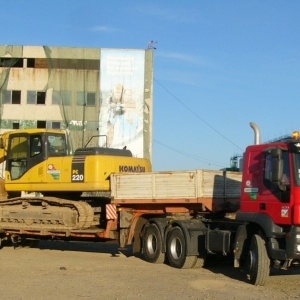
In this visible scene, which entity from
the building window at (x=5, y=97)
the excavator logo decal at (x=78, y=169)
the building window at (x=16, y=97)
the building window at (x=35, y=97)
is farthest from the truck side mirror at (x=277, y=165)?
the building window at (x=5, y=97)

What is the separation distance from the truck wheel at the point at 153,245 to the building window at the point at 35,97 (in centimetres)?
3892

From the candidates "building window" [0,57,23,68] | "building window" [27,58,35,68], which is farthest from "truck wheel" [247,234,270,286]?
"building window" [0,57,23,68]

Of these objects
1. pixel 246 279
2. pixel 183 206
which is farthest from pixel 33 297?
pixel 183 206

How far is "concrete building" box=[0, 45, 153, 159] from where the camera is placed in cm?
5094

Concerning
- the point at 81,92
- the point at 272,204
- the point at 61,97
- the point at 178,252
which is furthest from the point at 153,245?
the point at 61,97

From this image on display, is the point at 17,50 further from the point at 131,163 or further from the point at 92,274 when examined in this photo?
the point at 92,274

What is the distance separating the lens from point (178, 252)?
49.1 ft

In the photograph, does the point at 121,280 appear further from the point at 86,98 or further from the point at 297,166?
the point at 86,98

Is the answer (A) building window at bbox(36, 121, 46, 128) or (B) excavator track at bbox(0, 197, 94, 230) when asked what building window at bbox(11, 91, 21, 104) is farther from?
(B) excavator track at bbox(0, 197, 94, 230)

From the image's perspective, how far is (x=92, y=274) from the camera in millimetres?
13320

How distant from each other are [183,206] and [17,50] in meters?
40.6

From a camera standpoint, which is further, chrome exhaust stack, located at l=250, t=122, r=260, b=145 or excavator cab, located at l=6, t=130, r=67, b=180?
excavator cab, located at l=6, t=130, r=67, b=180

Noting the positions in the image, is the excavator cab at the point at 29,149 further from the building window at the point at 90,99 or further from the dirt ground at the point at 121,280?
the building window at the point at 90,99

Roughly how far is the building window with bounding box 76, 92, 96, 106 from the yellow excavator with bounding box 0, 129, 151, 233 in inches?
1325
